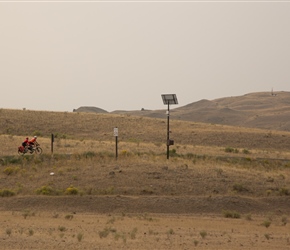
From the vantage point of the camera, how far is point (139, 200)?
31672 mm

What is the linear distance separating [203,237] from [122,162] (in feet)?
52.7

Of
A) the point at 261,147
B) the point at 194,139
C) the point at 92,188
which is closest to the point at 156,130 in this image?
the point at 194,139

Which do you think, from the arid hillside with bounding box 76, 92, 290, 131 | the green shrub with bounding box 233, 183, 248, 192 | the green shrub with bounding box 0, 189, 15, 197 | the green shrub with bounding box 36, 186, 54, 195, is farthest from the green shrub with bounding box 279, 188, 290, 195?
the arid hillside with bounding box 76, 92, 290, 131

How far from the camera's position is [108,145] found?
5031cm

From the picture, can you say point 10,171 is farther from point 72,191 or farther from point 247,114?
point 247,114

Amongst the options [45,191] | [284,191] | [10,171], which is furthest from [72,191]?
[284,191]

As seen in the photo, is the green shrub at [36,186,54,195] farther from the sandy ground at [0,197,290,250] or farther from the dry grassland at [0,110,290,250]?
the sandy ground at [0,197,290,250]

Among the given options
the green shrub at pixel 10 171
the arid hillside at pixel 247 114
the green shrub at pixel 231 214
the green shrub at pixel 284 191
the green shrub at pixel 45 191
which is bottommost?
the green shrub at pixel 231 214

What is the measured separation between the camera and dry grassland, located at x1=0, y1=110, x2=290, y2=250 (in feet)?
72.4

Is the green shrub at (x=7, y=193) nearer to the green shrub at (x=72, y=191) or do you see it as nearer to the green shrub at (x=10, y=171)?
the green shrub at (x=72, y=191)

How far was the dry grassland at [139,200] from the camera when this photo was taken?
72.4 ft

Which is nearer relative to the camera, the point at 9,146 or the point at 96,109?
the point at 9,146

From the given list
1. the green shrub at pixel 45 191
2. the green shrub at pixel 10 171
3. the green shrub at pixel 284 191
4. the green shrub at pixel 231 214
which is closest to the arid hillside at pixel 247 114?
the green shrub at pixel 284 191

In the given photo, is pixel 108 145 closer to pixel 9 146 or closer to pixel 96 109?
pixel 9 146
